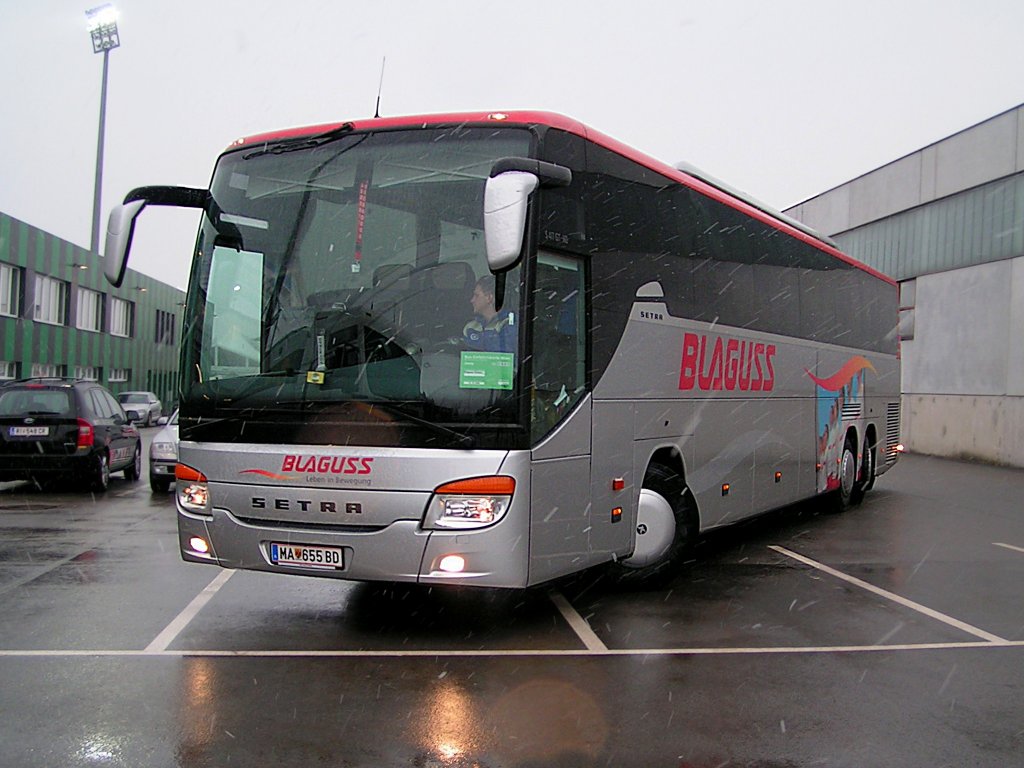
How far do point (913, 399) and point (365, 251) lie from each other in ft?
86.4

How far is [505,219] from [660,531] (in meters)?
3.36

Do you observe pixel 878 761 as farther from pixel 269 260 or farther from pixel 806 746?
pixel 269 260

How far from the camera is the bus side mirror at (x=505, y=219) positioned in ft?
17.5

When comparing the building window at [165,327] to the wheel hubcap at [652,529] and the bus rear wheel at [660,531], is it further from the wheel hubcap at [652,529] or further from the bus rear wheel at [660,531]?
the wheel hubcap at [652,529]

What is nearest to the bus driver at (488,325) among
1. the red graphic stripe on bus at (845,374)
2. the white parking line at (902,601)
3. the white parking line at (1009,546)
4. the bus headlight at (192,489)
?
the bus headlight at (192,489)

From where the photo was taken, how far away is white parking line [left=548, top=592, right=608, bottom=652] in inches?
254

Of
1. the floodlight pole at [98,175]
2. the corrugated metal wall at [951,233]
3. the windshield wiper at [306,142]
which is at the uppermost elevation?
the floodlight pole at [98,175]

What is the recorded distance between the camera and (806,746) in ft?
15.2

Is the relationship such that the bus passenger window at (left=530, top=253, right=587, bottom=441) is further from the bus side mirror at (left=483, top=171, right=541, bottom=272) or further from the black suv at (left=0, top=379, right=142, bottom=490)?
the black suv at (left=0, top=379, right=142, bottom=490)

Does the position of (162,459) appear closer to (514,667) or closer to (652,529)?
(652,529)

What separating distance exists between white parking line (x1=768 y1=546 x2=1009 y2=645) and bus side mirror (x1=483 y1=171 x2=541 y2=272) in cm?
413

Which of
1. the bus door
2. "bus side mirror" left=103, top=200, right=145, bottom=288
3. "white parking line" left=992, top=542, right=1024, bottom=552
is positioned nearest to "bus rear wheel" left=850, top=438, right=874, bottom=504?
"white parking line" left=992, top=542, right=1024, bottom=552

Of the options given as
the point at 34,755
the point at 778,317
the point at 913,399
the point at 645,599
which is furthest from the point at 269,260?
the point at 913,399

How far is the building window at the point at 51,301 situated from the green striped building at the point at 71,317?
39 mm
